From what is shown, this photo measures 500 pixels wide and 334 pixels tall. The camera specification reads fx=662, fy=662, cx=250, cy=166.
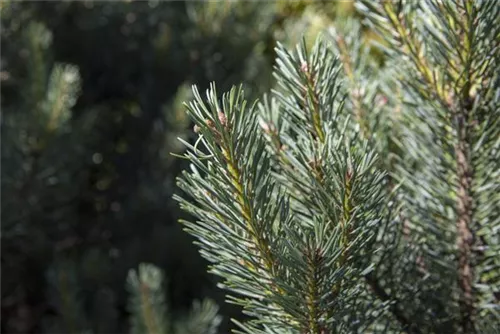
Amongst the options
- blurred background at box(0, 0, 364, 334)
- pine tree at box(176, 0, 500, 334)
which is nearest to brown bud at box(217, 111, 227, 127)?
pine tree at box(176, 0, 500, 334)

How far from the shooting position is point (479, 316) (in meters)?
0.73

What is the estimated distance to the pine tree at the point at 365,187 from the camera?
0.56 m

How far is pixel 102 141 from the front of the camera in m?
1.96

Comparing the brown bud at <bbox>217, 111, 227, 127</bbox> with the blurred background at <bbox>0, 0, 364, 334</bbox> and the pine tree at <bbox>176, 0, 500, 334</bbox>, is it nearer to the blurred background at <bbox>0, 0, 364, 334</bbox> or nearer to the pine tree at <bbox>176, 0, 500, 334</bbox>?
the pine tree at <bbox>176, 0, 500, 334</bbox>

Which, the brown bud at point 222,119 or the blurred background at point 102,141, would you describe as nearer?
the brown bud at point 222,119

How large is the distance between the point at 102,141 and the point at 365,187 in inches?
58.7

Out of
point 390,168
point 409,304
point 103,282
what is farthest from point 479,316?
point 103,282

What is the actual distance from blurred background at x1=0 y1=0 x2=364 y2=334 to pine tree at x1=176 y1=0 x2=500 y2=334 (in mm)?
806

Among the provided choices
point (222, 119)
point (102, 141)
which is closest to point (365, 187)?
point (222, 119)

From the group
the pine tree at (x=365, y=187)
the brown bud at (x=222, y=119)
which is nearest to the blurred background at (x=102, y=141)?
the pine tree at (x=365, y=187)

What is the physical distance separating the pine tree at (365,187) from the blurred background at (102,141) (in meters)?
0.81

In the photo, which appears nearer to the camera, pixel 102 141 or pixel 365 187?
pixel 365 187

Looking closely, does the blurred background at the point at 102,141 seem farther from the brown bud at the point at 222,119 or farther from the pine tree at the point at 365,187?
the brown bud at the point at 222,119

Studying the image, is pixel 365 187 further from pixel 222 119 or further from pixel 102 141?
pixel 102 141
